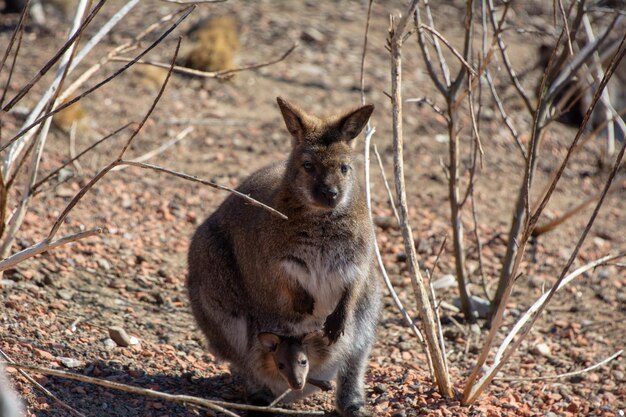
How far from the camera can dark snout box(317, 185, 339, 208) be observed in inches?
177

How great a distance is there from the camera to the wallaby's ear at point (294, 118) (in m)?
4.82

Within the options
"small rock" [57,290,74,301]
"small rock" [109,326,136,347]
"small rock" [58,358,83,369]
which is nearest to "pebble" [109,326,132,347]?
"small rock" [109,326,136,347]

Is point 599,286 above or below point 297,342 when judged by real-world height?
below

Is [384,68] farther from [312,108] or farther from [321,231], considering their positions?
[321,231]

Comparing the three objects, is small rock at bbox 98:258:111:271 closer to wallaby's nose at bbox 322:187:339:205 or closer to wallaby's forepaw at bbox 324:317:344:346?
wallaby's forepaw at bbox 324:317:344:346

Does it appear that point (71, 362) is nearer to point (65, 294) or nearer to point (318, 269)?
point (65, 294)

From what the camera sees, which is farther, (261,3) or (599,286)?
(261,3)

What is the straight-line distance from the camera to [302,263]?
4.70 m

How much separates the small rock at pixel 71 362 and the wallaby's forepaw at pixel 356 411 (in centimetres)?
153

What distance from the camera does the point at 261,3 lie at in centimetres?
1209

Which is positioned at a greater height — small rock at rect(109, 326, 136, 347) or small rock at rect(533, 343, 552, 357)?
small rock at rect(109, 326, 136, 347)

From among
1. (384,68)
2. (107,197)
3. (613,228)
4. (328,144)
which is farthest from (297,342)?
(384,68)

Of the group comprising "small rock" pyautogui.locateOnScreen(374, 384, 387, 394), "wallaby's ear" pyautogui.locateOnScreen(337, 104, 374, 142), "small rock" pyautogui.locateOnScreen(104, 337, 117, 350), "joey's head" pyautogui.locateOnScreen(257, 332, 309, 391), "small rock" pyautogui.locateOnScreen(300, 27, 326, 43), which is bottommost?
"small rock" pyautogui.locateOnScreen(374, 384, 387, 394)

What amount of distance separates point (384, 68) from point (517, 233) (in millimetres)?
5130
